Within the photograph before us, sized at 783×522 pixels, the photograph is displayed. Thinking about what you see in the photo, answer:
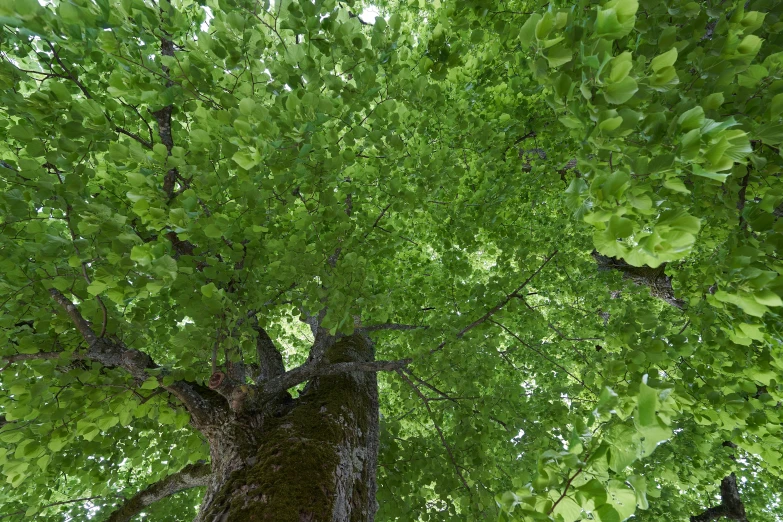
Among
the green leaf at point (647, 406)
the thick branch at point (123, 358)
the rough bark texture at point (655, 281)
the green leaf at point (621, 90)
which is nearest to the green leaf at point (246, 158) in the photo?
the green leaf at point (621, 90)

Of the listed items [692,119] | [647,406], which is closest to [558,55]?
[692,119]

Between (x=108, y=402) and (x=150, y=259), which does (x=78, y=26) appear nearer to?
(x=150, y=259)

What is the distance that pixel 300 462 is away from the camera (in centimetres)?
264

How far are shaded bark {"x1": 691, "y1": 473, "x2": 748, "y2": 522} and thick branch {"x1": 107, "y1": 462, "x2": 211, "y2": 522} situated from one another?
9943 millimetres

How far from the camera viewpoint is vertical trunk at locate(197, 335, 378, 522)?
2346 mm

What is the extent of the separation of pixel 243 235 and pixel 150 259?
1.12 m

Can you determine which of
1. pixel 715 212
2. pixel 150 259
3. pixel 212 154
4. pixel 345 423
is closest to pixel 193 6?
pixel 212 154

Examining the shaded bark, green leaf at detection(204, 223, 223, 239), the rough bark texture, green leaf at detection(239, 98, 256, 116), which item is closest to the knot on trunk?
green leaf at detection(204, 223, 223, 239)

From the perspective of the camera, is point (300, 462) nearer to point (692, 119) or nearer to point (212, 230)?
point (212, 230)

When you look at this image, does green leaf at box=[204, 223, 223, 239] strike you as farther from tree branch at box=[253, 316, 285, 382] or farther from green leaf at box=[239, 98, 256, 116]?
tree branch at box=[253, 316, 285, 382]

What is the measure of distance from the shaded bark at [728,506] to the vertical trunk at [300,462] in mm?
8740

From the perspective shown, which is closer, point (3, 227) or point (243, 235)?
point (3, 227)

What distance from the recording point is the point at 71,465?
147 inches

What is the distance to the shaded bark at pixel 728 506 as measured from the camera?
293 inches
